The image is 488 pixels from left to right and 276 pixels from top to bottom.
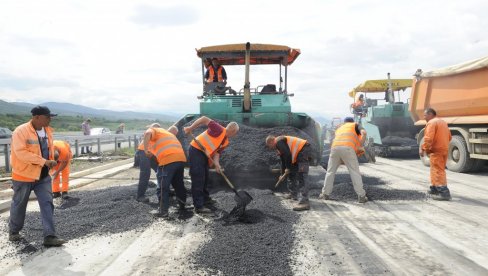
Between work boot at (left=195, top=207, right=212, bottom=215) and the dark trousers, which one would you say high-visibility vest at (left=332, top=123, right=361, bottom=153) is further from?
work boot at (left=195, top=207, right=212, bottom=215)

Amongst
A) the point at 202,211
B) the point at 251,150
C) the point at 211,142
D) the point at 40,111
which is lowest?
the point at 202,211

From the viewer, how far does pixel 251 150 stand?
6902 mm

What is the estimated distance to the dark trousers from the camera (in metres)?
5.44

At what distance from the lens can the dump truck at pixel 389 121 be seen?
1226 centimetres

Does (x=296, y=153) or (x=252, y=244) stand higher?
(x=296, y=153)

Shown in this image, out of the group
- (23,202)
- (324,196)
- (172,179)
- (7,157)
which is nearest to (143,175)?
(172,179)

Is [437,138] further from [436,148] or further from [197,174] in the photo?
[197,174]

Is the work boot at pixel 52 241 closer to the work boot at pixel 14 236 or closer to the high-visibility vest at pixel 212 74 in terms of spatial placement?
the work boot at pixel 14 236

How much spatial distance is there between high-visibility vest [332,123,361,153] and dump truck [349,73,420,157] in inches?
249

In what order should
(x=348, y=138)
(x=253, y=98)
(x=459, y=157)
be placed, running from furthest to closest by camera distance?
(x=459, y=157) → (x=253, y=98) → (x=348, y=138)

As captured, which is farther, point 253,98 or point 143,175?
point 253,98

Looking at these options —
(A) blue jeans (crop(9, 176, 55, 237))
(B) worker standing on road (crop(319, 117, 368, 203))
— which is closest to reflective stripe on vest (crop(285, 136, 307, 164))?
(B) worker standing on road (crop(319, 117, 368, 203))

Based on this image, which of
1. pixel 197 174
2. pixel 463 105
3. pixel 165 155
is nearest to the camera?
pixel 165 155

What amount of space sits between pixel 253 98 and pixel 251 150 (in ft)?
4.43
